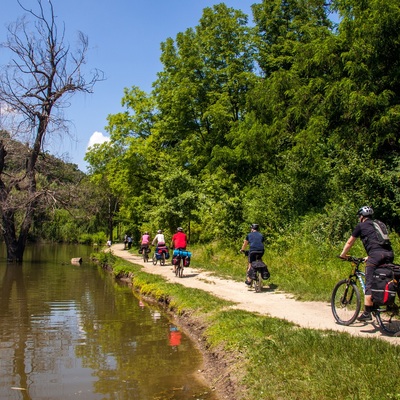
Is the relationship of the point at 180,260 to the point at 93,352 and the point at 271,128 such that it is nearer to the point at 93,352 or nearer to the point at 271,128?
the point at 93,352

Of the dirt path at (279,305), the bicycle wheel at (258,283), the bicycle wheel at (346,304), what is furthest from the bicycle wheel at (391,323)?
the bicycle wheel at (258,283)

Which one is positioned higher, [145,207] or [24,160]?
[24,160]

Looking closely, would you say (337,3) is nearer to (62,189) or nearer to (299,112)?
(299,112)

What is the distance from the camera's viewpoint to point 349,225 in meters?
15.4

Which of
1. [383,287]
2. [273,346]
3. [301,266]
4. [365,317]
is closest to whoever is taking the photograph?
[273,346]

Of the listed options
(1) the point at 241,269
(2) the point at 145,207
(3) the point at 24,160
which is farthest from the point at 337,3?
(3) the point at 24,160

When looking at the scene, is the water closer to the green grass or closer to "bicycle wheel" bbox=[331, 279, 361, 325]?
"bicycle wheel" bbox=[331, 279, 361, 325]

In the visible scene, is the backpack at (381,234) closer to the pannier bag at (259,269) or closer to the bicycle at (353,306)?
the bicycle at (353,306)

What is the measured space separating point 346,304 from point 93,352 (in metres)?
4.65

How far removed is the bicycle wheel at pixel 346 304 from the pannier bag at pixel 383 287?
746 millimetres

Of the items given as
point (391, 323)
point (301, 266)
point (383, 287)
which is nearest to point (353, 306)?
point (391, 323)

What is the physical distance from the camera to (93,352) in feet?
26.4

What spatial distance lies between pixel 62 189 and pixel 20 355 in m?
22.2

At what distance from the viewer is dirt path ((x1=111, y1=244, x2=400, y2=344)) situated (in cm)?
740
